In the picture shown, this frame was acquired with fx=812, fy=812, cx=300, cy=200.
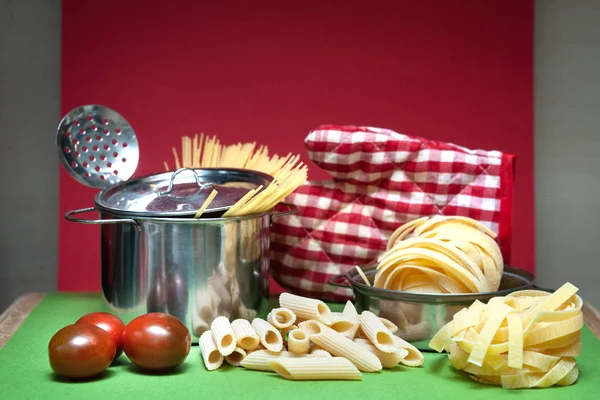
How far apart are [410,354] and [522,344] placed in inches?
8.3

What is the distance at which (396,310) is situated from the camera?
1.42 metres

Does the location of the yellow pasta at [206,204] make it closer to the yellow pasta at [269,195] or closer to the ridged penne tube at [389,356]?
the yellow pasta at [269,195]

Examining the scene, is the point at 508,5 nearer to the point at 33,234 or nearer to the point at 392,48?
the point at 392,48

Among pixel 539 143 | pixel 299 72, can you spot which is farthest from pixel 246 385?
pixel 539 143

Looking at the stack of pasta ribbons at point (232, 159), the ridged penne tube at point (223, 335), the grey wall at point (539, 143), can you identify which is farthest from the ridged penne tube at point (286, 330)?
the grey wall at point (539, 143)

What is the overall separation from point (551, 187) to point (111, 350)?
1.70 m

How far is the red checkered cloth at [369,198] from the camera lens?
1.71 meters

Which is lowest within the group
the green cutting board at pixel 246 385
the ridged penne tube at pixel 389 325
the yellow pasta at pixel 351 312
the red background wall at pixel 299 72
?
the green cutting board at pixel 246 385

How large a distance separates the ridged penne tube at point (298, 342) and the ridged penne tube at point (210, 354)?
119 millimetres

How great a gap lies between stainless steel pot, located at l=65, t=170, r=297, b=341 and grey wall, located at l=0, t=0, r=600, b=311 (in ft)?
3.84

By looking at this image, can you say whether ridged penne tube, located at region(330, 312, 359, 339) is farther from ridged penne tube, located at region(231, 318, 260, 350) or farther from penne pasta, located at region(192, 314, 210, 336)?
penne pasta, located at region(192, 314, 210, 336)

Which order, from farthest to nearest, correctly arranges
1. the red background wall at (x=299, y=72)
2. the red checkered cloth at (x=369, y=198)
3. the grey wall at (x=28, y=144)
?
the grey wall at (x=28, y=144)
the red background wall at (x=299, y=72)
the red checkered cloth at (x=369, y=198)

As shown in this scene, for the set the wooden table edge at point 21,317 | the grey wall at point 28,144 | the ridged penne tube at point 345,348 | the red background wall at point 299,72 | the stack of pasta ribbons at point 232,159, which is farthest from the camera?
the grey wall at point 28,144

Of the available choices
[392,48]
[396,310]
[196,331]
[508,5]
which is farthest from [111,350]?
[508,5]
